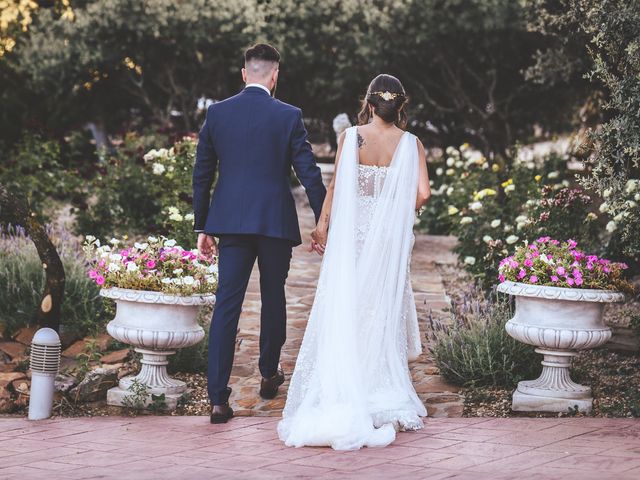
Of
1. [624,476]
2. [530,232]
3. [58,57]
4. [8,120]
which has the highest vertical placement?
[58,57]

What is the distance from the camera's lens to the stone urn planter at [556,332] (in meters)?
6.10

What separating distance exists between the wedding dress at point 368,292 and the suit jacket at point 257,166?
250 millimetres

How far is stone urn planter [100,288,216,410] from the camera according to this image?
6.33 meters

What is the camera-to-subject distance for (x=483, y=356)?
684cm

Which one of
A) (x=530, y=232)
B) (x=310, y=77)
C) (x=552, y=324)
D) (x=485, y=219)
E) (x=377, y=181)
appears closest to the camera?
(x=377, y=181)

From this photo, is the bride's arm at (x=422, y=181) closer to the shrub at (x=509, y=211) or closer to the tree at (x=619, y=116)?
the tree at (x=619, y=116)

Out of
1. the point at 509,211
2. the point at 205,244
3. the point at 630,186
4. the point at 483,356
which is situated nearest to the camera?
the point at 205,244

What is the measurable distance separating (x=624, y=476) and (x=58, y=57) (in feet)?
43.8

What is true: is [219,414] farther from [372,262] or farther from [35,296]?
[35,296]

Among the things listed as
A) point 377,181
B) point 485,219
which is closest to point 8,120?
point 485,219

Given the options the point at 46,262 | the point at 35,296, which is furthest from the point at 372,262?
the point at 35,296

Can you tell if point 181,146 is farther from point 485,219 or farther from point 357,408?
point 357,408

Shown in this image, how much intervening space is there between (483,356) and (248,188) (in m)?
2.05

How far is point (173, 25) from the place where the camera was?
1611 cm
